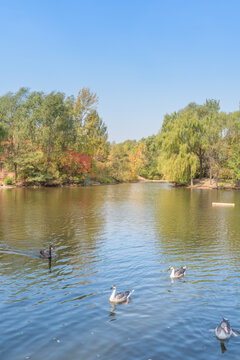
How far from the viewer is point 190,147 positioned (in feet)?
228

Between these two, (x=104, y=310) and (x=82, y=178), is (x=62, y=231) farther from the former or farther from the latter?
(x=82, y=178)

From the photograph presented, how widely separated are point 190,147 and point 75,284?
60930 millimetres

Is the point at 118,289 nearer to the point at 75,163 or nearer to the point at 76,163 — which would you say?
the point at 76,163

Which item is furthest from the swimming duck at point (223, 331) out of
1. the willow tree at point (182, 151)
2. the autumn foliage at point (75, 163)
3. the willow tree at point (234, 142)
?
the autumn foliage at point (75, 163)

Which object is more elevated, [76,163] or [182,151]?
[182,151]

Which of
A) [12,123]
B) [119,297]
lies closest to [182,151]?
[12,123]

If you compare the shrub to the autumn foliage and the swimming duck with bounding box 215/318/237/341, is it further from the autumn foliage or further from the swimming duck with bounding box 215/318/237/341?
the swimming duck with bounding box 215/318/237/341

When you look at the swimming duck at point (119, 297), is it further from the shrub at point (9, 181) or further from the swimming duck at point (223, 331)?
the shrub at point (9, 181)

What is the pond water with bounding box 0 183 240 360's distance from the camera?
848cm

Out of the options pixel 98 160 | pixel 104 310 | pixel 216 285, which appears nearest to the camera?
pixel 104 310

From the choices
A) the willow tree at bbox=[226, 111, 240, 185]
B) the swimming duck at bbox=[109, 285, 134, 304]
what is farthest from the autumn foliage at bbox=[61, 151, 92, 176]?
the swimming duck at bbox=[109, 285, 134, 304]

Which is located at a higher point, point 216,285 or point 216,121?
point 216,121

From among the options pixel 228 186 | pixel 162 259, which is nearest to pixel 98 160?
pixel 228 186

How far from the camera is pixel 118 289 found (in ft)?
40.3
